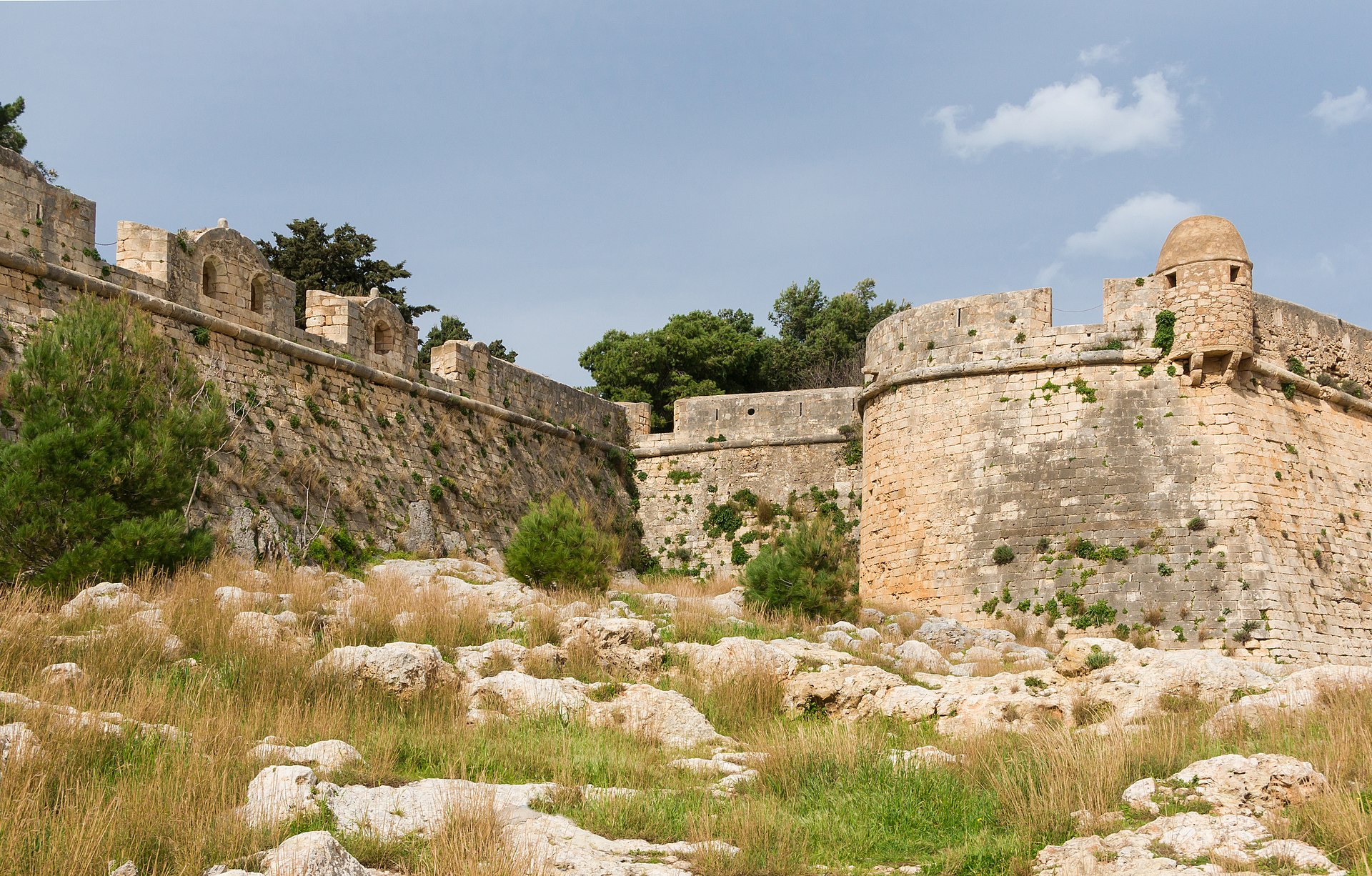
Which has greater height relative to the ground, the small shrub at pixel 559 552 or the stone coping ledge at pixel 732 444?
the stone coping ledge at pixel 732 444

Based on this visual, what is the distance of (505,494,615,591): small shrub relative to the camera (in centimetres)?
1389

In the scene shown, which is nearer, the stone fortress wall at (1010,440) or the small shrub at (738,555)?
the stone fortress wall at (1010,440)

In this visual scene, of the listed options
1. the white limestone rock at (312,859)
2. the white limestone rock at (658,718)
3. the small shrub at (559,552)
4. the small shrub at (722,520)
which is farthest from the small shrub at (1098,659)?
the small shrub at (722,520)

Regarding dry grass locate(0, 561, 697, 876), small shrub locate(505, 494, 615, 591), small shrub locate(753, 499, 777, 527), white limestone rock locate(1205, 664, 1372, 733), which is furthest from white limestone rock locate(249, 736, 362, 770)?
small shrub locate(753, 499, 777, 527)

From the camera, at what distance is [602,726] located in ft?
24.6

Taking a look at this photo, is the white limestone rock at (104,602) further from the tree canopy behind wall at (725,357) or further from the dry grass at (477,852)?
the tree canopy behind wall at (725,357)

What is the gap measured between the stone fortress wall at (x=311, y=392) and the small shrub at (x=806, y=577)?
5018mm

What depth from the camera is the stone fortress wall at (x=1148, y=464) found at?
50.9 feet

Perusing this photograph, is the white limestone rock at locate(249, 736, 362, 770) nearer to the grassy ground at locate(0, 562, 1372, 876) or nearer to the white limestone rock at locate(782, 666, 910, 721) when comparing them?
the grassy ground at locate(0, 562, 1372, 876)

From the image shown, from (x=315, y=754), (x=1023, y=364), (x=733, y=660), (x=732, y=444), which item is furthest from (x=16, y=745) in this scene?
(x=732, y=444)

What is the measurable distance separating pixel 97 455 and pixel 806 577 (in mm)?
6971

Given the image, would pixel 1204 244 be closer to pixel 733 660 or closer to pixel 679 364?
pixel 733 660

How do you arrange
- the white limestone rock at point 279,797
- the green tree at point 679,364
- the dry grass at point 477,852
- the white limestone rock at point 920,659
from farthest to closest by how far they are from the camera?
the green tree at point 679,364, the white limestone rock at point 920,659, the white limestone rock at point 279,797, the dry grass at point 477,852

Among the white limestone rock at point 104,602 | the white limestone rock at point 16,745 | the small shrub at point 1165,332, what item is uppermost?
the small shrub at point 1165,332
